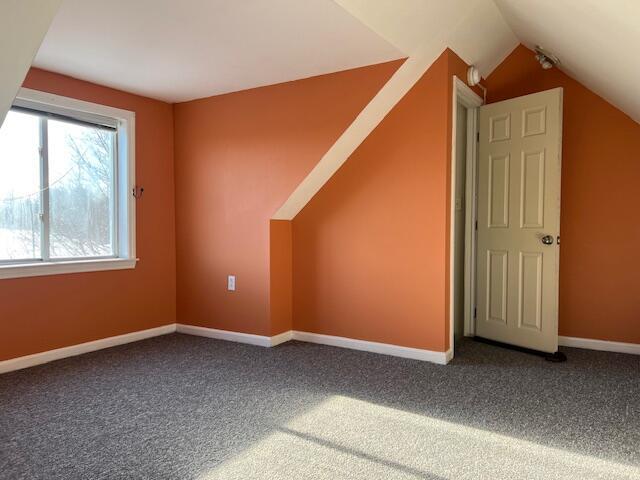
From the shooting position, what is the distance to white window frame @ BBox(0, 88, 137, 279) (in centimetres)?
306

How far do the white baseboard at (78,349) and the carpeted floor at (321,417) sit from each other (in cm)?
9

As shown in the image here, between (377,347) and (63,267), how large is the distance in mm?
2311

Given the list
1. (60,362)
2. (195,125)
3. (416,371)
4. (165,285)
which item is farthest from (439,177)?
(60,362)

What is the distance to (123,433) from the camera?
2.09 metres

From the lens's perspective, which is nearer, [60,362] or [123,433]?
[123,433]

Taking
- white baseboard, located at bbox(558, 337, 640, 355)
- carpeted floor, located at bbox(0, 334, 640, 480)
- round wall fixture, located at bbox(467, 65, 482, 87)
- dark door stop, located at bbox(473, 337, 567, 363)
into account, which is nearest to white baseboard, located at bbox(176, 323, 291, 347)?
carpeted floor, located at bbox(0, 334, 640, 480)

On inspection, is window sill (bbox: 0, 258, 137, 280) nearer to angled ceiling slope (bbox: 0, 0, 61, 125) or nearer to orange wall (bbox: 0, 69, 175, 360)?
orange wall (bbox: 0, 69, 175, 360)

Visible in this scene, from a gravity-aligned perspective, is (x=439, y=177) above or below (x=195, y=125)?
below

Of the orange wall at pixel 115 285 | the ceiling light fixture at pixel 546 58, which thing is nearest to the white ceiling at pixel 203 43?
the orange wall at pixel 115 285

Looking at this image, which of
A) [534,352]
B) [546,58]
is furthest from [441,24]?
[534,352]

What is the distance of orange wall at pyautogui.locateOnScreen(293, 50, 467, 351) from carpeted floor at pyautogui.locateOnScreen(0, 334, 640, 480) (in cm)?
33

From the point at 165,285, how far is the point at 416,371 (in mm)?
2277

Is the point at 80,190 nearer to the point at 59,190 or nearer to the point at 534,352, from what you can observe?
the point at 59,190

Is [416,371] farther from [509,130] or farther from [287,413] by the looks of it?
[509,130]
